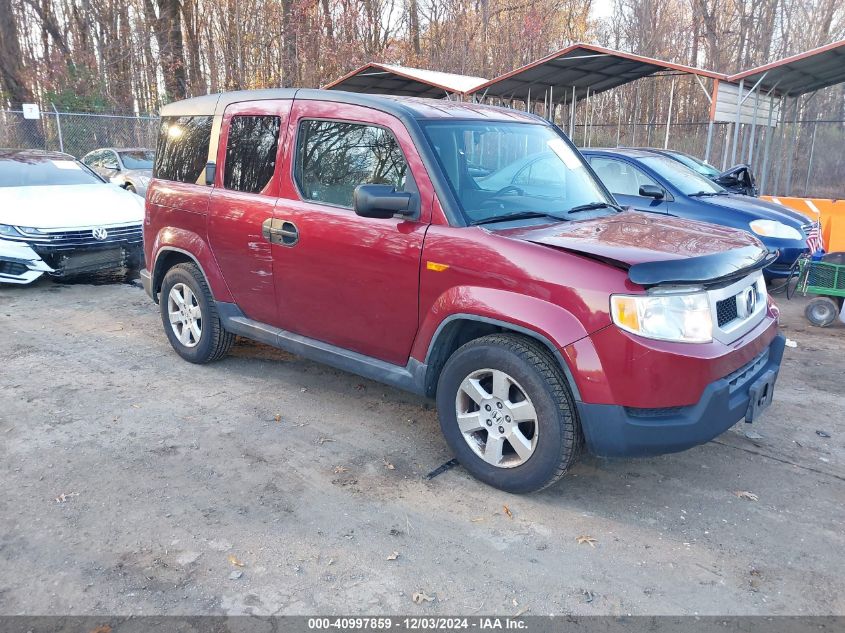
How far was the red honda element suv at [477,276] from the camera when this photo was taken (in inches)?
122

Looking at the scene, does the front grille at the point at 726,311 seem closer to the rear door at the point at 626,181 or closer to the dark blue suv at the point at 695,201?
the dark blue suv at the point at 695,201

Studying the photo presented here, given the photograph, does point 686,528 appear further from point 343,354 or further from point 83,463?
point 83,463

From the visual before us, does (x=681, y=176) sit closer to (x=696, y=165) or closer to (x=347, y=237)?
(x=696, y=165)

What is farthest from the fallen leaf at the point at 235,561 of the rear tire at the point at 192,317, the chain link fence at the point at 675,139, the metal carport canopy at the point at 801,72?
the chain link fence at the point at 675,139

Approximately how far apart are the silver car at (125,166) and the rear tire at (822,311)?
1273 cm

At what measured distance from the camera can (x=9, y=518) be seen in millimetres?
3277

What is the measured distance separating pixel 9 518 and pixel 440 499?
2.13 m

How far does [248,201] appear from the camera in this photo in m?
4.61

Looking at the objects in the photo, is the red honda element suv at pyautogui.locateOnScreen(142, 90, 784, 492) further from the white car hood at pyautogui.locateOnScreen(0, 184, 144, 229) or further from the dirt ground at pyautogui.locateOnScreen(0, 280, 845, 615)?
the white car hood at pyautogui.locateOnScreen(0, 184, 144, 229)

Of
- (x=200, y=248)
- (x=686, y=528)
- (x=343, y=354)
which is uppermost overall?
(x=200, y=248)

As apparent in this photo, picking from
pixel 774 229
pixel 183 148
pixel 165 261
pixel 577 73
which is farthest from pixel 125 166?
pixel 774 229

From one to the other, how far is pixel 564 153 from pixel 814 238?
5703mm

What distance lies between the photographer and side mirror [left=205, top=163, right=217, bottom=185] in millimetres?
4957

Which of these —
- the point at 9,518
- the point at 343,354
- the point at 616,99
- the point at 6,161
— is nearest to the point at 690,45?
the point at 616,99
